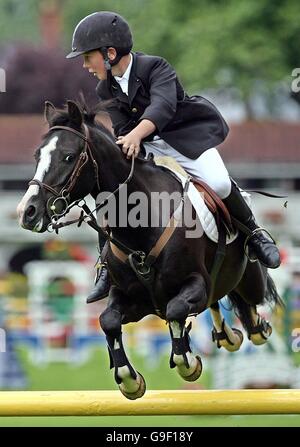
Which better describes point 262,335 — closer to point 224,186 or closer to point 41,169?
point 224,186

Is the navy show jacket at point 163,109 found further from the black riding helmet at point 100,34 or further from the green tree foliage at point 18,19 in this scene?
the green tree foliage at point 18,19

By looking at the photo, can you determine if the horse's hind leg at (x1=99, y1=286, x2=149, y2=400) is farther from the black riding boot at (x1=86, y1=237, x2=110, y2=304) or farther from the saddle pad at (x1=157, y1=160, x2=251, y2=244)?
the saddle pad at (x1=157, y1=160, x2=251, y2=244)

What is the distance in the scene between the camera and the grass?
13031 millimetres

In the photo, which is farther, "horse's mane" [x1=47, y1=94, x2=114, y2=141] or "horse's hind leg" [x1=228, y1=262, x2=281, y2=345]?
"horse's hind leg" [x1=228, y1=262, x2=281, y2=345]

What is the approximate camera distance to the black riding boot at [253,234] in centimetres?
643

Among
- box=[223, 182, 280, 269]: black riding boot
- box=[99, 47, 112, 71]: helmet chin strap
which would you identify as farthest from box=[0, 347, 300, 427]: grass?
box=[99, 47, 112, 71]: helmet chin strap

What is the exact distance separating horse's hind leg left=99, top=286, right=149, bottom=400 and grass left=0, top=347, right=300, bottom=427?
22.2ft

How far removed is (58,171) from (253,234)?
1.43 m

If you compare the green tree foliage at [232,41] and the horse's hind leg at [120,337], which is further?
the green tree foliage at [232,41]

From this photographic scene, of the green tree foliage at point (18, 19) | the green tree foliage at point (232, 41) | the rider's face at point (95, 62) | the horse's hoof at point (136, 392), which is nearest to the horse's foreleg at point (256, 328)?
the horse's hoof at point (136, 392)

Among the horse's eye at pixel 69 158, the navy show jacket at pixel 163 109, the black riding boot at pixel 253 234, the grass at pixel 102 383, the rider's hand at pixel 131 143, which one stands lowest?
the grass at pixel 102 383

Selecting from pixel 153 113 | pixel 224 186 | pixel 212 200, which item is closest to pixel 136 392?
pixel 212 200
